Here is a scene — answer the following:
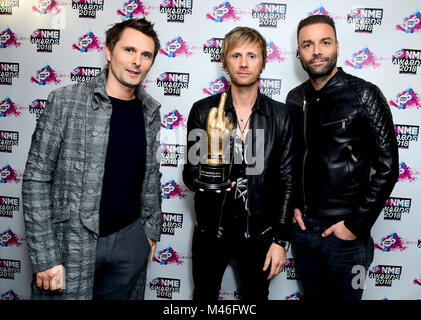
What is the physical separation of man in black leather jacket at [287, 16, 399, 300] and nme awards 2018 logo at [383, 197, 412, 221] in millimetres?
685

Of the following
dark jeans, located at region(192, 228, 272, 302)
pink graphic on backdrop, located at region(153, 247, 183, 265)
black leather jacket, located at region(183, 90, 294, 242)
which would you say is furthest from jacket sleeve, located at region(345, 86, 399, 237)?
pink graphic on backdrop, located at region(153, 247, 183, 265)

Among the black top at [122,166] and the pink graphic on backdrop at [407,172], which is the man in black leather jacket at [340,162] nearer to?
the pink graphic on backdrop at [407,172]

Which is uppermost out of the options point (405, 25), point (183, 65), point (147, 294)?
point (405, 25)

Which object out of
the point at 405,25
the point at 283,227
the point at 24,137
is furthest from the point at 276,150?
the point at 24,137

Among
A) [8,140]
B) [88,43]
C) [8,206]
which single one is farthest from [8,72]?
[8,206]

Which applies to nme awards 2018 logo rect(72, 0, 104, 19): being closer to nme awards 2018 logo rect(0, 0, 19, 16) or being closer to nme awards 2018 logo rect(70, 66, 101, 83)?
nme awards 2018 logo rect(70, 66, 101, 83)

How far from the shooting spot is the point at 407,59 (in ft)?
7.22

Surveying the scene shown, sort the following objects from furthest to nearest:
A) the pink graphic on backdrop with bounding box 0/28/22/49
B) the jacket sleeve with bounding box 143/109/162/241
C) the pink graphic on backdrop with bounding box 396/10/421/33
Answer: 1. the pink graphic on backdrop with bounding box 0/28/22/49
2. the pink graphic on backdrop with bounding box 396/10/421/33
3. the jacket sleeve with bounding box 143/109/162/241

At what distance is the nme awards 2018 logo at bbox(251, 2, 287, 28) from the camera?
2.20 meters

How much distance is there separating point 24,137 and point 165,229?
135 cm

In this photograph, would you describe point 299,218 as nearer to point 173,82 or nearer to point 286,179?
point 286,179

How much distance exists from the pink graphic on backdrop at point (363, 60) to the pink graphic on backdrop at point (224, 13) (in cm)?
88

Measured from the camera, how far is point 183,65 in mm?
2289

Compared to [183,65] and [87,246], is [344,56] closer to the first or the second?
[183,65]
